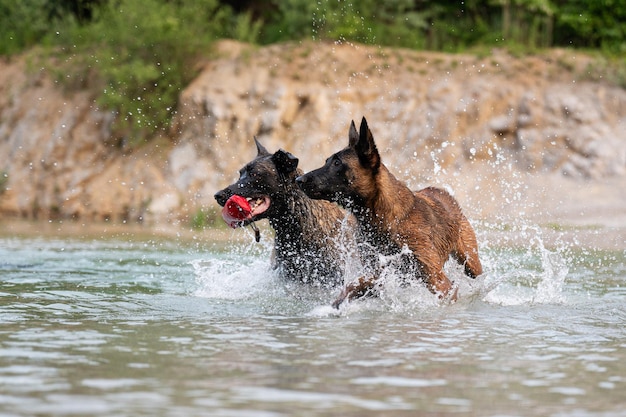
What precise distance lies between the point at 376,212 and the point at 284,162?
4.36 feet

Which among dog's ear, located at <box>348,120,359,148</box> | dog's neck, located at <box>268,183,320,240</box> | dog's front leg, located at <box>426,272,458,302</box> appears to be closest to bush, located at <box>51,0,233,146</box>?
dog's neck, located at <box>268,183,320,240</box>

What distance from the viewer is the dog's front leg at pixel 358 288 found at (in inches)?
332

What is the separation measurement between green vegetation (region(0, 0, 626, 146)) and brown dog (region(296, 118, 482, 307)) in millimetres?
14850

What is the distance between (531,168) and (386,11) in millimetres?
5586

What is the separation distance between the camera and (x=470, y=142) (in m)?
21.8

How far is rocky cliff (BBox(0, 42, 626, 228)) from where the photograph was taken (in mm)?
21156

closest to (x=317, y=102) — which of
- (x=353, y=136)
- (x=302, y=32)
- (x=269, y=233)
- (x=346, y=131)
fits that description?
(x=346, y=131)

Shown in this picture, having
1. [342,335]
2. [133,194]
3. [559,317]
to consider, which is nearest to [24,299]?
[342,335]

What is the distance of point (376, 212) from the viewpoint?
328 inches

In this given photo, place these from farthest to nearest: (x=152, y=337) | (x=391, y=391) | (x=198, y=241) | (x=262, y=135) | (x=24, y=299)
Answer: (x=262, y=135), (x=198, y=241), (x=24, y=299), (x=152, y=337), (x=391, y=391)

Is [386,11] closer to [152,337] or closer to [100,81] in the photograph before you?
[100,81]

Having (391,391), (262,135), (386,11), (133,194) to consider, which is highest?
(386,11)

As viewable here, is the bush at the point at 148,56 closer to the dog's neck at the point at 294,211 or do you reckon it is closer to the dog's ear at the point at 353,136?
the dog's neck at the point at 294,211

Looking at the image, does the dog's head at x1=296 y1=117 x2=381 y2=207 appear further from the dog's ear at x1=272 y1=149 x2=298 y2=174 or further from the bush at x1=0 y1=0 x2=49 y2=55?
→ the bush at x1=0 y1=0 x2=49 y2=55
